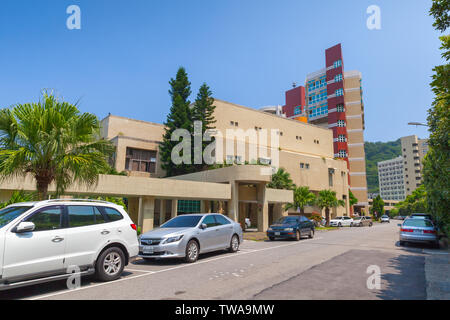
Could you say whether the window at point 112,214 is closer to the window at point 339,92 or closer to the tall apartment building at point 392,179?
the window at point 339,92

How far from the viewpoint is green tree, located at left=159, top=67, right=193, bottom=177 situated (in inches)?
1534

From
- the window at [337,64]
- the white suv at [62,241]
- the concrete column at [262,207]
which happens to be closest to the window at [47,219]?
the white suv at [62,241]

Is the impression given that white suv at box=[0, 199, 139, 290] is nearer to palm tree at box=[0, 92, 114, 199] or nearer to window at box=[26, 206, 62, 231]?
window at box=[26, 206, 62, 231]

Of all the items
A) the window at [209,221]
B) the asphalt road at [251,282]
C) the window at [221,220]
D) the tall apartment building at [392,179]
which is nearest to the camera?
the asphalt road at [251,282]

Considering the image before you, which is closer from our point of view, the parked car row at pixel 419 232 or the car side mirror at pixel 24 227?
the car side mirror at pixel 24 227

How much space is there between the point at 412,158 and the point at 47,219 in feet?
529

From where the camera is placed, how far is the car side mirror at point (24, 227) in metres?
5.78

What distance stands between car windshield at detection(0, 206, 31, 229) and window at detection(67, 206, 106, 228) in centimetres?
89

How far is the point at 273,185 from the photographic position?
37000mm

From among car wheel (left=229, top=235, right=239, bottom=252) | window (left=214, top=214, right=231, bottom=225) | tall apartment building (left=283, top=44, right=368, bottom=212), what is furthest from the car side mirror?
tall apartment building (left=283, top=44, right=368, bottom=212)

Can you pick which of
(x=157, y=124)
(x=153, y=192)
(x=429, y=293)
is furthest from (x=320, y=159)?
(x=429, y=293)

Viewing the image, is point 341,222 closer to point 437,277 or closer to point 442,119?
point 442,119

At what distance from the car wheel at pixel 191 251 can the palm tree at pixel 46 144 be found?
411 cm

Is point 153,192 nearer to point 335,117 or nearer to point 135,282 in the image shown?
point 135,282
